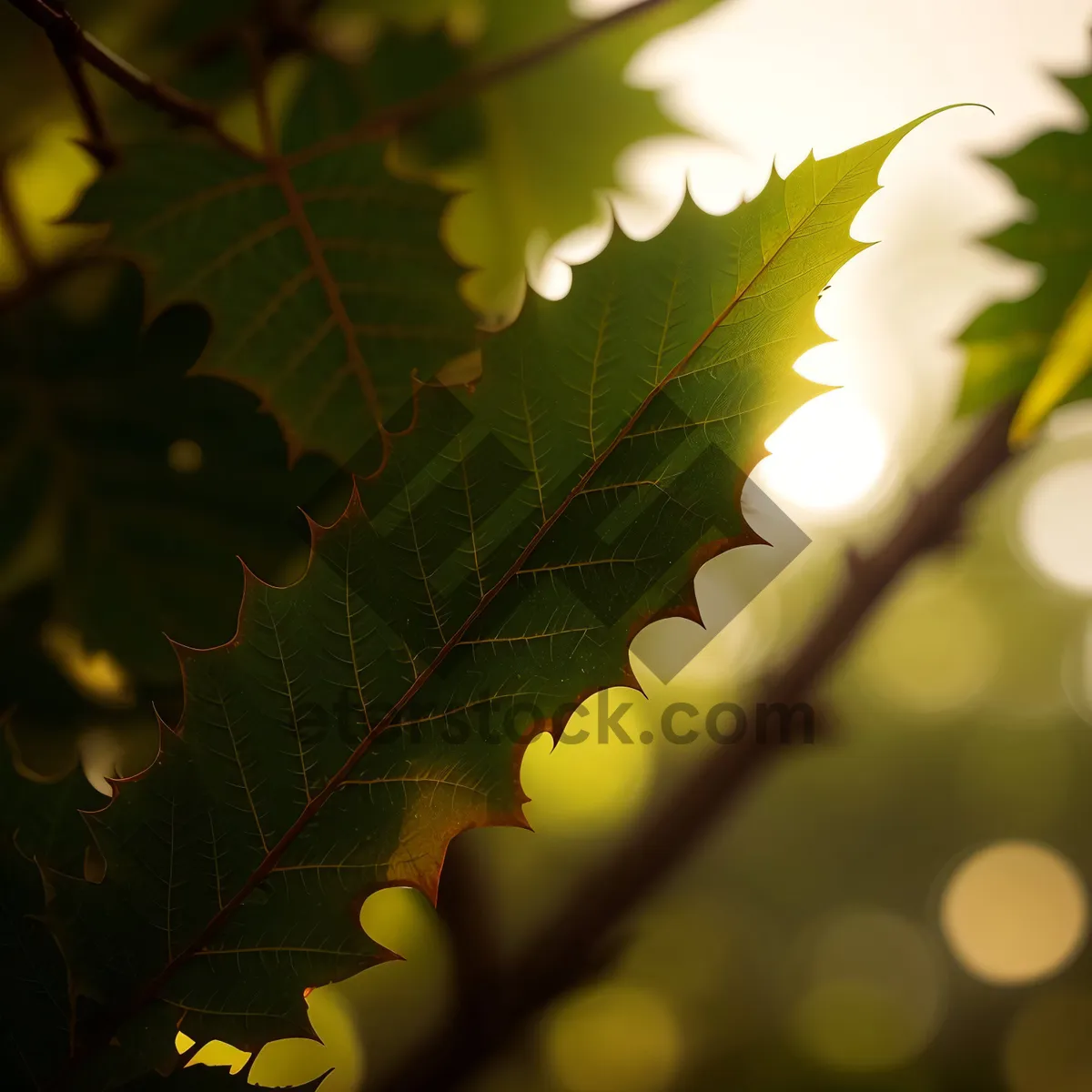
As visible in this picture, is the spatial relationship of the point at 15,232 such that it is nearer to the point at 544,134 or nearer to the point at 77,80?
the point at 77,80

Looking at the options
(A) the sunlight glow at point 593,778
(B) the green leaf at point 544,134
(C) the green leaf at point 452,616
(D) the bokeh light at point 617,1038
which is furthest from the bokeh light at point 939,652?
(C) the green leaf at point 452,616

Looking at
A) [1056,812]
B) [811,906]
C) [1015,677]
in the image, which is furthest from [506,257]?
[1056,812]

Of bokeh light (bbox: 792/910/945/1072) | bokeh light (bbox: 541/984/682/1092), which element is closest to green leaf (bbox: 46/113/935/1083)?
bokeh light (bbox: 541/984/682/1092)

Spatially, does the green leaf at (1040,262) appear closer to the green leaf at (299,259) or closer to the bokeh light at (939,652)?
the green leaf at (299,259)

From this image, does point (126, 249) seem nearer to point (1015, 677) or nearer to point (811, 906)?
point (811, 906)

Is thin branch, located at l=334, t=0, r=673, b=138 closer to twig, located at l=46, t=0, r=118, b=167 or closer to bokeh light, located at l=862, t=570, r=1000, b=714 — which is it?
twig, located at l=46, t=0, r=118, b=167

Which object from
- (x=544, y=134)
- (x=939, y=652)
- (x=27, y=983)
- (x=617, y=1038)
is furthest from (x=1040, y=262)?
(x=939, y=652)

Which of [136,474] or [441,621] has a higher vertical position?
[136,474]
